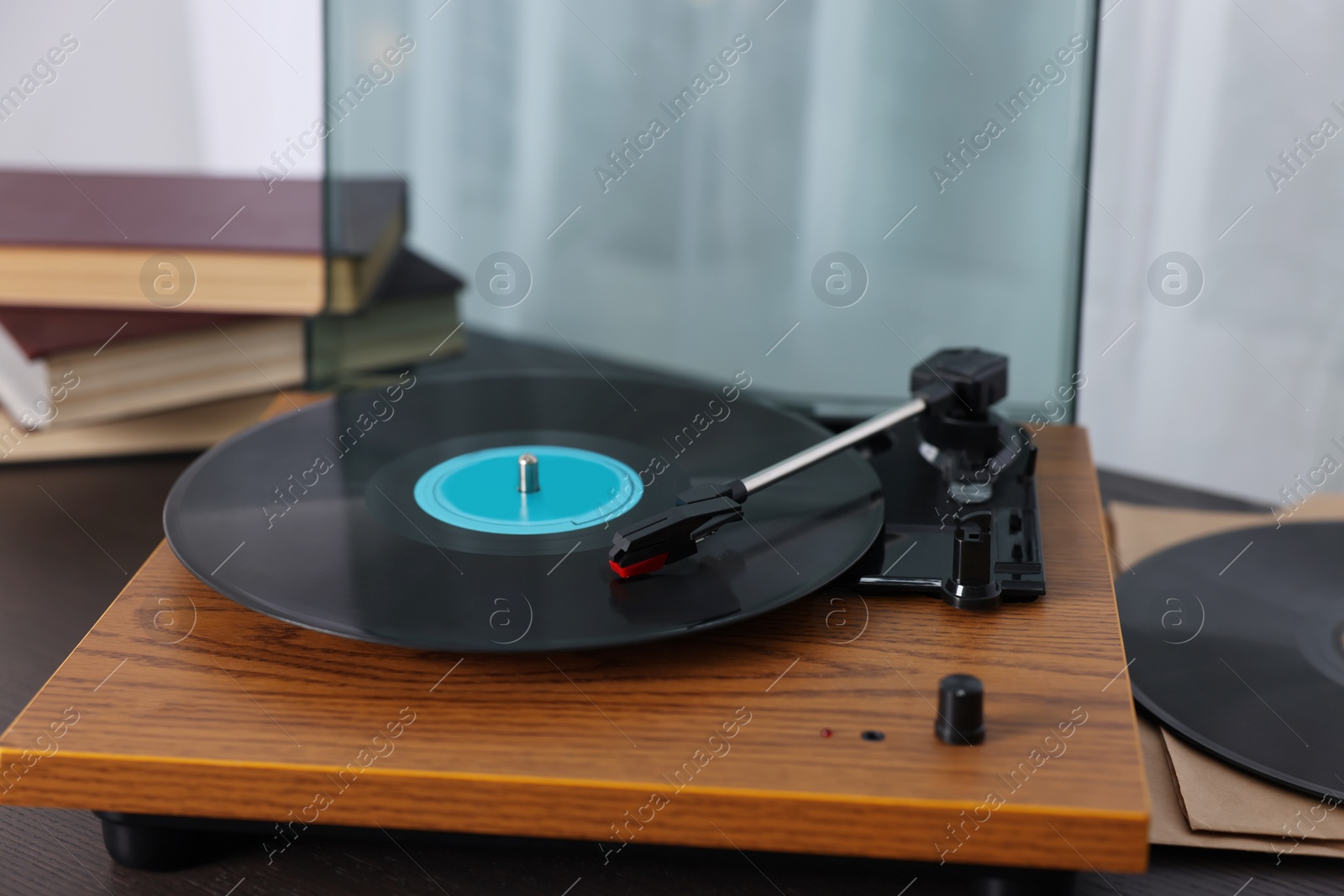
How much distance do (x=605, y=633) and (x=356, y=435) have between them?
34 cm

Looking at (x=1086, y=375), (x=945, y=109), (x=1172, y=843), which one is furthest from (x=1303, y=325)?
(x=1172, y=843)

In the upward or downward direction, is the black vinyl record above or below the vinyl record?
below

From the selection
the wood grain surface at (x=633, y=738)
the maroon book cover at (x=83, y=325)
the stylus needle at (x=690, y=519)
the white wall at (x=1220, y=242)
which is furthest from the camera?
the white wall at (x=1220, y=242)

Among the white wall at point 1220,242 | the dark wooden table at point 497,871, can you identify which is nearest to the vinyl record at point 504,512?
the dark wooden table at point 497,871

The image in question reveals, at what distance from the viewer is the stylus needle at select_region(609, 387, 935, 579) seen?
0.64 meters

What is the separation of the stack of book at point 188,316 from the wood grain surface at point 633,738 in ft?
1.46

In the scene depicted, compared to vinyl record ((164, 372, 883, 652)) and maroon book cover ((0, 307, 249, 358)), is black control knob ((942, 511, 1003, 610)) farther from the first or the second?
maroon book cover ((0, 307, 249, 358))

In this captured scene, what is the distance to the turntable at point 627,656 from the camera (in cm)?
53

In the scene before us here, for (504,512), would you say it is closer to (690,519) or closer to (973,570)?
(690,519)

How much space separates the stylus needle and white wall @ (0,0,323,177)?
126 centimetres

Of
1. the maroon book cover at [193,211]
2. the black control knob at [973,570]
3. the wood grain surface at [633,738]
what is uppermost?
the maroon book cover at [193,211]

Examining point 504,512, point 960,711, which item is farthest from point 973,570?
point 504,512

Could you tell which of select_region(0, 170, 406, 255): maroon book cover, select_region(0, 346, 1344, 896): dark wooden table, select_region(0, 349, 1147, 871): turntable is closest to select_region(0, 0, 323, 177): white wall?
select_region(0, 170, 406, 255): maroon book cover

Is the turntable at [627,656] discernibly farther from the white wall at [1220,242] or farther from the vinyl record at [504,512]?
the white wall at [1220,242]
